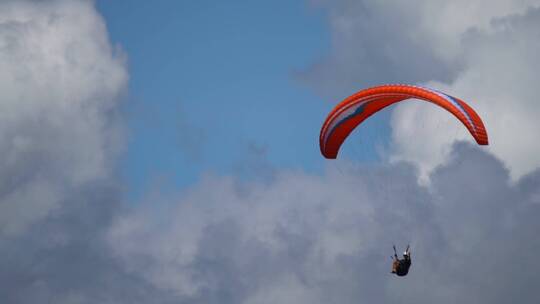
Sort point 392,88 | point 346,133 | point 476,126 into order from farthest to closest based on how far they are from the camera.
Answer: point 346,133 → point 392,88 → point 476,126

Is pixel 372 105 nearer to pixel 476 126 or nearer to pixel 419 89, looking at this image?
pixel 419 89

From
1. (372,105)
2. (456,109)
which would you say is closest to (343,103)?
(372,105)

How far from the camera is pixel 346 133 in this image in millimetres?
85312

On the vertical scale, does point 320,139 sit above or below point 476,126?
above

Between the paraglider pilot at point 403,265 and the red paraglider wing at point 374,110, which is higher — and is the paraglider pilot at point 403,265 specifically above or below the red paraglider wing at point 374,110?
below

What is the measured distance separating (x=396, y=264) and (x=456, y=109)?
14.1 m

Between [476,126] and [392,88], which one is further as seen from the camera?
[392,88]

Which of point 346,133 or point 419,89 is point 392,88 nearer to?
point 419,89

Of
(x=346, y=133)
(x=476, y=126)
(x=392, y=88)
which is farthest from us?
(x=346, y=133)

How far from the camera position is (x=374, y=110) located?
83.6 metres

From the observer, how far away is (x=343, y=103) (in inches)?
3209

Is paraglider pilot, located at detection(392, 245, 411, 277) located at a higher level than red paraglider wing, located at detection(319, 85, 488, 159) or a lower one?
lower

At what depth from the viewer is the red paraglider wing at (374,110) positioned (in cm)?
7450

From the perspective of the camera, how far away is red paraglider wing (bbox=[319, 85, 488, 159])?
2933 inches
